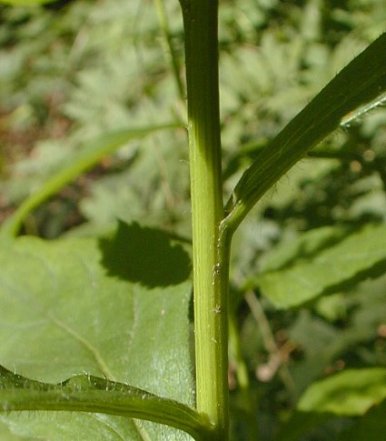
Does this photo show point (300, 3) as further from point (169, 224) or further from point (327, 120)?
point (327, 120)

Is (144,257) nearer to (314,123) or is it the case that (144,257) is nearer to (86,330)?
(86,330)

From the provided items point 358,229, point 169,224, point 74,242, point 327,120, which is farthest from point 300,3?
point 327,120

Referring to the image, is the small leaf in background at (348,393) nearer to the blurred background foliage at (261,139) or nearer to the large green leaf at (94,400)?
the blurred background foliage at (261,139)

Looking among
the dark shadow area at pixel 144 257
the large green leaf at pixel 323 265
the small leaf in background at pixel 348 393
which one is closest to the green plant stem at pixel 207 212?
the dark shadow area at pixel 144 257

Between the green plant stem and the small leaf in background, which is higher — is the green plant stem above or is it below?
below

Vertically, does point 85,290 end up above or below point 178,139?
below

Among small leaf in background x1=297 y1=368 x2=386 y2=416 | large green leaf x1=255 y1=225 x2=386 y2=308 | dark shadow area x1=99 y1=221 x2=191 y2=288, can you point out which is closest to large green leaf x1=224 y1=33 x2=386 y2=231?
dark shadow area x1=99 y1=221 x2=191 y2=288

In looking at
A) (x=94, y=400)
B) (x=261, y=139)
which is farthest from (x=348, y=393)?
(x=94, y=400)

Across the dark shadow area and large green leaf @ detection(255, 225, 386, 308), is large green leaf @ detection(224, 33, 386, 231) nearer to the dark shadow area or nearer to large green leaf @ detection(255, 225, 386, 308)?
the dark shadow area

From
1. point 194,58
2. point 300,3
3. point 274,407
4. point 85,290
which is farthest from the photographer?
point 300,3
